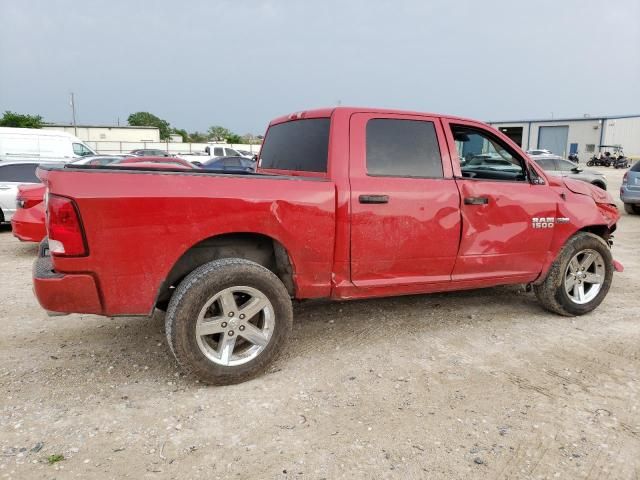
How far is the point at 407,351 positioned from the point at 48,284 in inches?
102

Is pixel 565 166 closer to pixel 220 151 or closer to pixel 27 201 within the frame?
pixel 27 201

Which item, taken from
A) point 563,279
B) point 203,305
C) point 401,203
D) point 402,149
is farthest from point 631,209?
point 203,305

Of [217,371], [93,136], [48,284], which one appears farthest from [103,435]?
[93,136]

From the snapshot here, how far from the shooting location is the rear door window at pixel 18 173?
9.41 meters

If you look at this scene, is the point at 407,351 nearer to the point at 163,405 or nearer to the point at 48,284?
the point at 163,405

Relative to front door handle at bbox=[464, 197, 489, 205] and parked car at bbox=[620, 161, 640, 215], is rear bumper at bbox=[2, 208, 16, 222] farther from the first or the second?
parked car at bbox=[620, 161, 640, 215]

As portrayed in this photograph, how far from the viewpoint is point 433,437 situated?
270cm

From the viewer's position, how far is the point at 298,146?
4047 mm

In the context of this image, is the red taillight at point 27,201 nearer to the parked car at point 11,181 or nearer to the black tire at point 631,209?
the parked car at point 11,181

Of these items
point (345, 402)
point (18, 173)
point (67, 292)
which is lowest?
point (345, 402)

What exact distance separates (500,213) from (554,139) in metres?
59.7

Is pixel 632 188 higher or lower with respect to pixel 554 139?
lower

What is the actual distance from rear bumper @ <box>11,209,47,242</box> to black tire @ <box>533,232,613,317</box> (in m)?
6.56

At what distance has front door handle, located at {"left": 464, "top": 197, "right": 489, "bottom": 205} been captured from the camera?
155 inches
